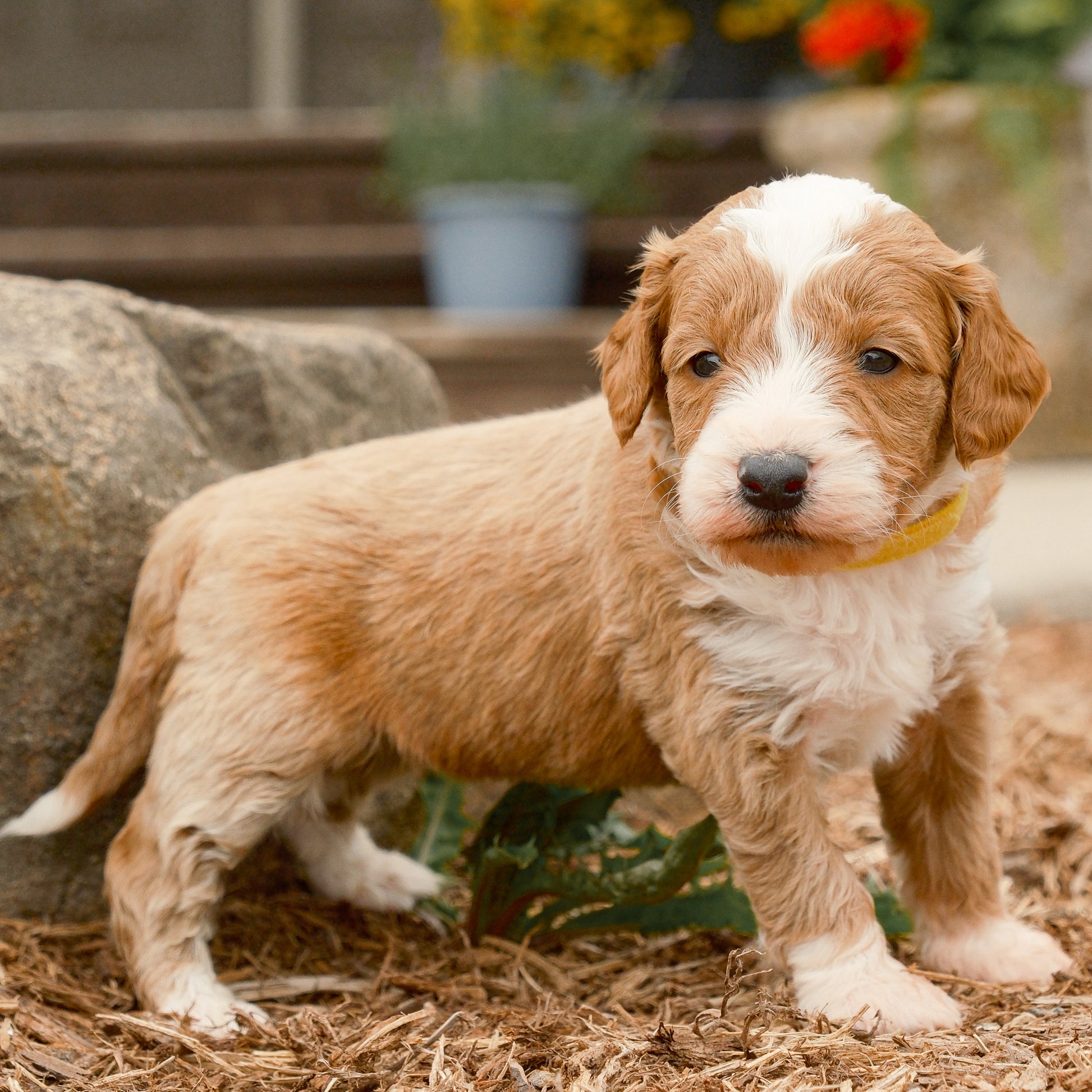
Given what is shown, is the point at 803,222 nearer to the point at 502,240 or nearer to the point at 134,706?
the point at 134,706

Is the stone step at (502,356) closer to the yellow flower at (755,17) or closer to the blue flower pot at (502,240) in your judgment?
the blue flower pot at (502,240)

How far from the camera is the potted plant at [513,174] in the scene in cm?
884

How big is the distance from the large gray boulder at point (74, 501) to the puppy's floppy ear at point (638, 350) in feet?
4.88

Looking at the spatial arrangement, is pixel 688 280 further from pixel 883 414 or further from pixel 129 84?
pixel 129 84

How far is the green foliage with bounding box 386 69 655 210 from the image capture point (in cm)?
891

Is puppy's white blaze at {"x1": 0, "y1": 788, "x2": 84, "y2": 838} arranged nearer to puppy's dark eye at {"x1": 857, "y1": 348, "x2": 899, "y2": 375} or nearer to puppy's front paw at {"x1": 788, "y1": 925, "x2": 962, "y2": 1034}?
puppy's front paw at {"x1": 788, "y1": 925, "x2": 962, "y2": 1034}

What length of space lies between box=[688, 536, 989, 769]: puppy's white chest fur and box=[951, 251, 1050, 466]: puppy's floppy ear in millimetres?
326

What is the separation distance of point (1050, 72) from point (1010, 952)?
6.66m

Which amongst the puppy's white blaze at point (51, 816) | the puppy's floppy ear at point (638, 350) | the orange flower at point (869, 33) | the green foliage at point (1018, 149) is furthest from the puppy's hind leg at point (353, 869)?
the orange flower at point (869, 33)

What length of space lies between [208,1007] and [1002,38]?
773cm

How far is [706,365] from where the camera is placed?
285cm

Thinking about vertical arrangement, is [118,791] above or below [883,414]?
below

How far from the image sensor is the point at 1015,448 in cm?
888

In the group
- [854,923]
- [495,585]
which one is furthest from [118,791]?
[854,923]
